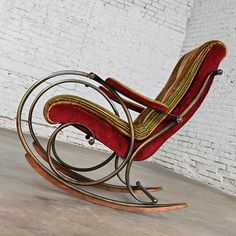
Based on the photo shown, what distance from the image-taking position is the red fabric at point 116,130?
179 centimetres

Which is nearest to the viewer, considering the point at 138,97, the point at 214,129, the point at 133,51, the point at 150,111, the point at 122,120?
the point at 138,97

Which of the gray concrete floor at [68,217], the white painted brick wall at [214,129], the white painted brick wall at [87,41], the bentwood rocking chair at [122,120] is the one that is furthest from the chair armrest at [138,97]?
the white painted brick wall at [87,41]

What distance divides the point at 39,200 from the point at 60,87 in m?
3.42

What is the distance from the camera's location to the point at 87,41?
5145 millimetres

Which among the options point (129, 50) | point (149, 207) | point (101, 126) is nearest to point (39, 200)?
point (101, 126)

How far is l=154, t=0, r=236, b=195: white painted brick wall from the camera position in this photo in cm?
434

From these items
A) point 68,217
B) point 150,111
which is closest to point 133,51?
point 150,111

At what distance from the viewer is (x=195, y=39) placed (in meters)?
5.40

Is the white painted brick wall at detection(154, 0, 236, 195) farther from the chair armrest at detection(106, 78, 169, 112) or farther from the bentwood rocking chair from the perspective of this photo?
the chair armrest at detection(106, 78, 169, 112)

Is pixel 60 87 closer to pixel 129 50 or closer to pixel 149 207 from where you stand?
pixel 129 50

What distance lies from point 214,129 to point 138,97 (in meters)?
2.99

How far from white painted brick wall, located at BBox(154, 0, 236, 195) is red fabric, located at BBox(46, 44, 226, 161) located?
96.3 inches

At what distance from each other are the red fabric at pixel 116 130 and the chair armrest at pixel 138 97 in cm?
1

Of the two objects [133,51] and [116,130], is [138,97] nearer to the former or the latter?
[116,130]
